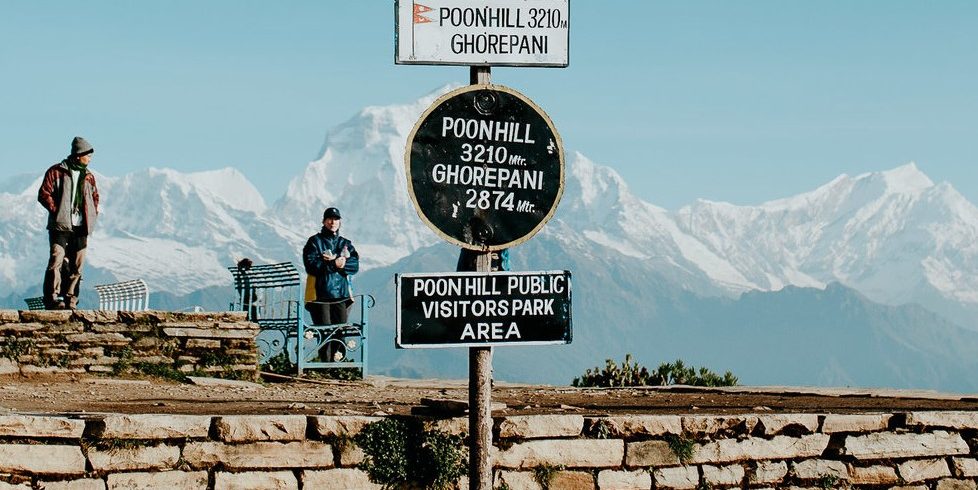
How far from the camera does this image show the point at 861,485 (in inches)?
360

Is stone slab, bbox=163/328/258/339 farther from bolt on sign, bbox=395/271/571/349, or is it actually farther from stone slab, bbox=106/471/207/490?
bolt on sign, bbox=395/271/571/349

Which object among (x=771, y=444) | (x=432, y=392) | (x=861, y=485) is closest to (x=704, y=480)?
(x=771, y=444)

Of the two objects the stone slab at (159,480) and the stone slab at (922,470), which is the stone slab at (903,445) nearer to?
the stone slab at (922,470)

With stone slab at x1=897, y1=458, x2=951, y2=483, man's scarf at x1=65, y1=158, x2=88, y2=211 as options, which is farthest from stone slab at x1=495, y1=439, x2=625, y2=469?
man's scarf at x1=65, y1=158, x2=88, y2=211

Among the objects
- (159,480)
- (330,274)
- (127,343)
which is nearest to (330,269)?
(330,274)

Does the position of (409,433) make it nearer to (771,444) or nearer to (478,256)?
(478,256)

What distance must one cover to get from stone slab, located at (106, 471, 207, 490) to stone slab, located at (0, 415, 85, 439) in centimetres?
33

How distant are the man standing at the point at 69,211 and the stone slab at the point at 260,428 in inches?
306

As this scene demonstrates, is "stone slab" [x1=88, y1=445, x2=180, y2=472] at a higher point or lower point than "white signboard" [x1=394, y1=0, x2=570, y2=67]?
lower

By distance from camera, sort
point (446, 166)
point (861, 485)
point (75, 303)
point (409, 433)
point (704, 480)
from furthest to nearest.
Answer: point (75, 303), point (861, 485), point (704, 480), point (409, 433), point (446, 166)

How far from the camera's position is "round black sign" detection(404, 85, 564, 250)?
24.0ft

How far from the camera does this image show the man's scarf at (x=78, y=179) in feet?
48.6

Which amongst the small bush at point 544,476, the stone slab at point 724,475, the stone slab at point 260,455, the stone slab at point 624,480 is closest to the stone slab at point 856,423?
the stone slab at point 724,475

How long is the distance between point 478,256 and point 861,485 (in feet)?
11.7
